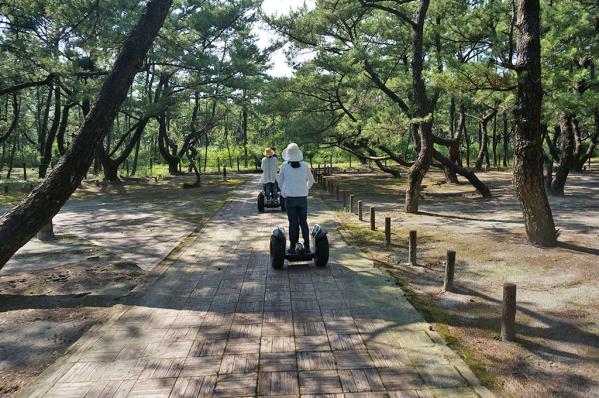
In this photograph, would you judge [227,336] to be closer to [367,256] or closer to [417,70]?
[367,256]

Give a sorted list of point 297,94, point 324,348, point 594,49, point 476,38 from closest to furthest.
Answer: point 324,348 → point 594,49 → point 476,38 → point 297,94

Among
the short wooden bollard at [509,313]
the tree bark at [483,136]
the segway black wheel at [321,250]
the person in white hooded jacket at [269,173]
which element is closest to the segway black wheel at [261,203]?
the person in white hooded jacket at [269,173]

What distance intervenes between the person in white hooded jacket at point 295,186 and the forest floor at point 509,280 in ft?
5.05

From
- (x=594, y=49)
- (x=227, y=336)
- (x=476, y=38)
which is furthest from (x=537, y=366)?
(x=476, y=38)

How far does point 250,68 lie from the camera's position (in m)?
22.0

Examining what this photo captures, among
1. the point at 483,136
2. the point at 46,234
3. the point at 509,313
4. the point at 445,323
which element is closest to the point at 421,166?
the point at 445,323

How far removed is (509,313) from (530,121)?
5011 millimetres

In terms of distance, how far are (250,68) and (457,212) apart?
1249 cm

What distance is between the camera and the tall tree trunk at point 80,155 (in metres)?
5.78

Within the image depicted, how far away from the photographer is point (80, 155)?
6180 mm

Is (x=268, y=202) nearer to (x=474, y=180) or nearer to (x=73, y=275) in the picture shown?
(x=73, y=275)

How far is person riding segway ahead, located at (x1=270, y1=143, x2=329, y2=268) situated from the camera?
22.7 ft

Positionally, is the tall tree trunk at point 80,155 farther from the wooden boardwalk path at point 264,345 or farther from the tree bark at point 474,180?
the tree bark at point 474,180

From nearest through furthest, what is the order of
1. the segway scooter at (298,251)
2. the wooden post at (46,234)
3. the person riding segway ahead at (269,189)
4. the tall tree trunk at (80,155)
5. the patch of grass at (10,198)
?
→ the tall tree trunk at (80,155)
the segway scooter at (298,251)
the wooden post at (46,234)
the person riding segway ahead at (269,189)
the patch of grass at (10,198)
